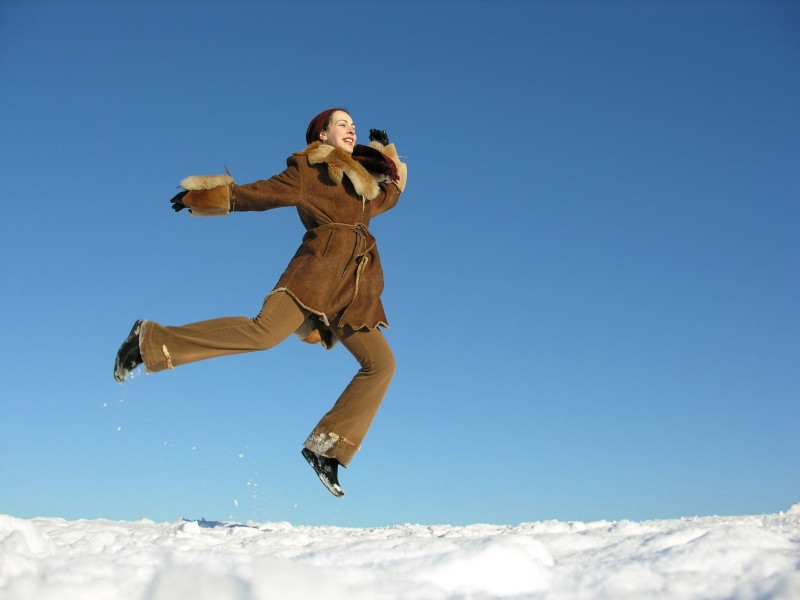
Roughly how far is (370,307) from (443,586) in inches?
95.0

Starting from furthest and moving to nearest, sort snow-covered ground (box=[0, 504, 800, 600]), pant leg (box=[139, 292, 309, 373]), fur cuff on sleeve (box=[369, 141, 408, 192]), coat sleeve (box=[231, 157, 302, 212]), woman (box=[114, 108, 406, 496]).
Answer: fur cuff on sleeve (box=[369, 141, 408, 192]) → coat sleeve (box=[231, 157, 302, 212]) → woman (box=[114, 108, 406, 496]) → pant leg (box=[139, 292, 309, 373]) → snow-covered ground (box=[0, 504, 800, 600])

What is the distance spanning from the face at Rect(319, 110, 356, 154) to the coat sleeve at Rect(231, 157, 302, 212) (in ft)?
1.38

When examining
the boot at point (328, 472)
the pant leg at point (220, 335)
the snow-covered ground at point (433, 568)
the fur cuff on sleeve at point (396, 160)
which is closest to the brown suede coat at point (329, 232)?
the pant leg at point (220, 335)

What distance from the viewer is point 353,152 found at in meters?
4.57

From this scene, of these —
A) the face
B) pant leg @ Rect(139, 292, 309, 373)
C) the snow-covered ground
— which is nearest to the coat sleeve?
the face

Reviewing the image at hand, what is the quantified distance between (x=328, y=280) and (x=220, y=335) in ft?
2.26

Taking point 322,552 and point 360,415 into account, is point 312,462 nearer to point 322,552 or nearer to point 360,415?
point 360,415

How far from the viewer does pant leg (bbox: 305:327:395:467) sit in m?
4.12

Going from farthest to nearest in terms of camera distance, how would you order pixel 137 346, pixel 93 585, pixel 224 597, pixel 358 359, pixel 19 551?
pixel 358 359 → pixel 137 346 → pixel 19 551 → pixel 93 585 → pixel 224 597

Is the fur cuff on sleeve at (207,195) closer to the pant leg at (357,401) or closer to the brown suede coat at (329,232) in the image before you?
the brown suede coat at (329,232)

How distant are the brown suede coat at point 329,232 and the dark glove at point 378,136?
0.49 meters

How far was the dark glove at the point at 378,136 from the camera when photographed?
15.6ft

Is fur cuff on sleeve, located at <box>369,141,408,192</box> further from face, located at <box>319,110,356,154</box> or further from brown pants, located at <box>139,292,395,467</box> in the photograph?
brown pants, located at <box>139,292,395,467</box>

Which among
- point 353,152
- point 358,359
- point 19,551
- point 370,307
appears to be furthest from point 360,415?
point 19,551
